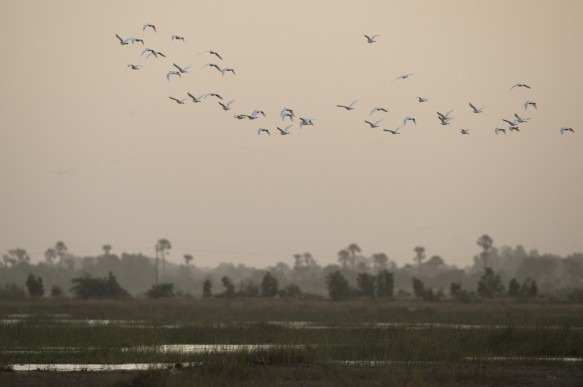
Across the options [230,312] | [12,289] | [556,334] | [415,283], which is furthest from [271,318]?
[12,289]

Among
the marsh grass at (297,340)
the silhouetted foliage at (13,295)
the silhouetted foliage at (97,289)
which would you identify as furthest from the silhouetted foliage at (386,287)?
the silhouetted foliage at (13,295)

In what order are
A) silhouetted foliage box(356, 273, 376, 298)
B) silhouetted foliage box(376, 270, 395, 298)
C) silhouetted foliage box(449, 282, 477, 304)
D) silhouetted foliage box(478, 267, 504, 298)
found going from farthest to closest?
1. silhouetted foliage box(478, 267, 504, 298)
2. silhouetted foliage box(376, 270, 395, 298)
3. silhouetted foliage box(356, 273, 376, 298)
4. silhouetted foliage box(449, 282, 477, 304)

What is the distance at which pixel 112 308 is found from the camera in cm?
7912

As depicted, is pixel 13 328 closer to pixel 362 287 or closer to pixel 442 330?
pixel 442 330

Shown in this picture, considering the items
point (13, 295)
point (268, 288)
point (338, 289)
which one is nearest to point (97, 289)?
point (13, 295)

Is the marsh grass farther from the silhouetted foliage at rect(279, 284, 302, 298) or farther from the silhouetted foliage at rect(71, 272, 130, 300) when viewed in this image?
the silhouetted foliage at rect(279, 284, 302, 298)

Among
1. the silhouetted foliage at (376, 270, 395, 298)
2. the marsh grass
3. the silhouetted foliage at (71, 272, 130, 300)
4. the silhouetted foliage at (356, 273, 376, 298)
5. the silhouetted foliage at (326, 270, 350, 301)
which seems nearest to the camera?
the marsh grass

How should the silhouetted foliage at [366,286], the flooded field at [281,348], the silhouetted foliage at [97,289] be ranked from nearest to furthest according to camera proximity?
the flooded field at [281,348] → the silhouetted foliage at [97,289] → the silhouetted foliage at [366,286]

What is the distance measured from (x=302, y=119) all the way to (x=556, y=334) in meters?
14.9

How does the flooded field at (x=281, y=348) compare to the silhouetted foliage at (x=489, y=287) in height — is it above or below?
below

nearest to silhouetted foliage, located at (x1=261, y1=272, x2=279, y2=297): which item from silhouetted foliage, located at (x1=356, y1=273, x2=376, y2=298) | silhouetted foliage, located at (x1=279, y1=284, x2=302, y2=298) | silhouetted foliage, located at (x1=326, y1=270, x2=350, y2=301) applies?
silhouetted foliage, located at (x1=279, y1=284, x2=302, y2=298)

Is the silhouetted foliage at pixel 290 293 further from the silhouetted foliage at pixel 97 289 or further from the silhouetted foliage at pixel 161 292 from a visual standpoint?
the silhouetted foliage at pixel 97 289

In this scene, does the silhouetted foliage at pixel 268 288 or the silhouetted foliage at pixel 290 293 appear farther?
the silhouetted foliage at pixel 290 293

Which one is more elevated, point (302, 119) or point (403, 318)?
point (302, 119)
